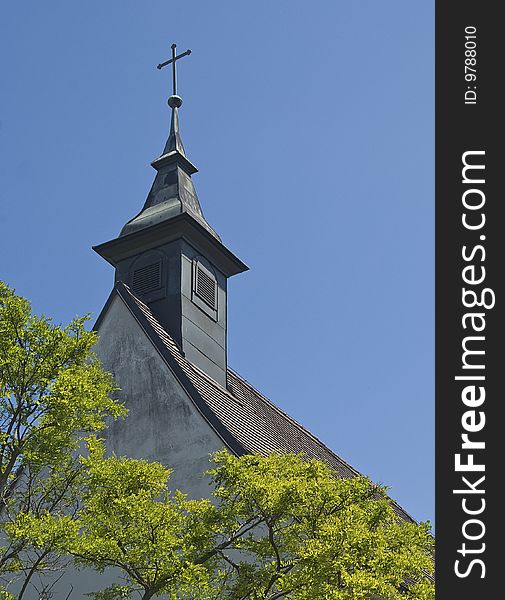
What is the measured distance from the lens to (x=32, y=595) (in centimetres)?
1820

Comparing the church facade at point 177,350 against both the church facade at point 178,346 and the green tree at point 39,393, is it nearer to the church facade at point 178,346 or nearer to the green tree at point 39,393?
the church facade at point 178,346

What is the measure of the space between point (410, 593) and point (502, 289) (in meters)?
5.53

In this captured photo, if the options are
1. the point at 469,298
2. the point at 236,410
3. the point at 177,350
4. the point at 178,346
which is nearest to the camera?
the point at 469,298

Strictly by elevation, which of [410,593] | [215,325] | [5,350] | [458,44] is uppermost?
[215,325]

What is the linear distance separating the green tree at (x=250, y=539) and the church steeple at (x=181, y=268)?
7887mm

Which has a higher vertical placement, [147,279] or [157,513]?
[147,279]

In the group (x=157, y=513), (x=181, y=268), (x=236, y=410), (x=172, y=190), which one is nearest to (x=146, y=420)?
(x=236, y=410)

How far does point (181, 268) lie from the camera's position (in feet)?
72.6

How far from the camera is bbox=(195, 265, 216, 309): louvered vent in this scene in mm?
22500

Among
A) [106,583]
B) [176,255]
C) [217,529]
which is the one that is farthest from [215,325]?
[217,529]

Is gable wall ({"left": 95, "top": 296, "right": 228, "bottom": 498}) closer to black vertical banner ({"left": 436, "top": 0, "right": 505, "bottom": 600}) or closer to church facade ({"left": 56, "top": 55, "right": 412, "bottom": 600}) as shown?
church facade ({"left": 56, "top": 55, "right": 412, "bottom": 600})

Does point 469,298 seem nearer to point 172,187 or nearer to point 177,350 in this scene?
point 177,350

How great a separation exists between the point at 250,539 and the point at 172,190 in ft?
41.4

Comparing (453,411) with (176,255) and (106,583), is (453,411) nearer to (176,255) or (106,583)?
(106,583)
